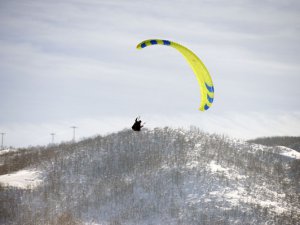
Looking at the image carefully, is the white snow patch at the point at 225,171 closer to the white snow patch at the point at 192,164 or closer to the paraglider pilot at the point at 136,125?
the white snow patch at the point at 192,164

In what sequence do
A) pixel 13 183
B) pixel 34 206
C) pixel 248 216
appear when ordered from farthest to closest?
pixel 13 183, pixel 34 206, pixel 248 216

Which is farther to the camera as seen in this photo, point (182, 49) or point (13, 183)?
point (13, 183)

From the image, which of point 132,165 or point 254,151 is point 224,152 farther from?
Result: point 132,165

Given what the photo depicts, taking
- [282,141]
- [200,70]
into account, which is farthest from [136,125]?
[282,141]

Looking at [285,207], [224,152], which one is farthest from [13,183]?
[285,207]

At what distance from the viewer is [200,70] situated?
36219 mm

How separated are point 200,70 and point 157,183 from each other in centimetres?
1746

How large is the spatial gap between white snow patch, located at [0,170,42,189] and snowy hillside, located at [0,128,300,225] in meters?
0.52

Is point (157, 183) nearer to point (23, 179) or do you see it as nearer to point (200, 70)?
point (23, 179)

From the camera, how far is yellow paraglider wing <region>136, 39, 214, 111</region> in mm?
35719

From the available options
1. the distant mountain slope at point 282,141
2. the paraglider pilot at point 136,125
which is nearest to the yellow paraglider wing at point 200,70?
the paraglider pilot at point 136,125

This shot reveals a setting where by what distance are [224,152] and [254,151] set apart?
549 centimetres

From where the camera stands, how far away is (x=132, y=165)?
54500mm

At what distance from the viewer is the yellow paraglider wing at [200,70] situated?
35719 mm
